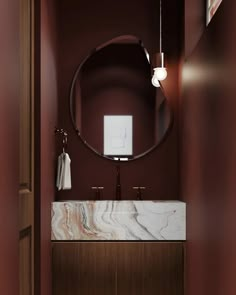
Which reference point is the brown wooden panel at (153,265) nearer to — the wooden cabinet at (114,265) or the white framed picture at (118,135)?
the wooden cabinet at (114,265)

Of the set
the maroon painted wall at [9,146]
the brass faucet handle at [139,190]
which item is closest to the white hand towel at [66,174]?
the brass faucet handle at [139,190]

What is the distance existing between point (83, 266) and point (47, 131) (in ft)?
3.21

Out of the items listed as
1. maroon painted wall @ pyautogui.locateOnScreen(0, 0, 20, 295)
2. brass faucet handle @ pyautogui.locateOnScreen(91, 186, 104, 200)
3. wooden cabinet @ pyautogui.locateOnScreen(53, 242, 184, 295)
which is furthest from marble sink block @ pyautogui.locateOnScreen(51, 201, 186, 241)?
maroon painted wall @ pyautogui.locateOnScreen(0, 0, 20, 295)

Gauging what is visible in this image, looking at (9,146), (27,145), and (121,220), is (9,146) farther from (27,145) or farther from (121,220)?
(121,220)

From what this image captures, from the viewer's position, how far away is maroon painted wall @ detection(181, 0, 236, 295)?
213cm

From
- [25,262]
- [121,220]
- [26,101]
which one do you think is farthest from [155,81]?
[25,262]

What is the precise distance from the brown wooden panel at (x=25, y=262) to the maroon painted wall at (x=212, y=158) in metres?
0.97

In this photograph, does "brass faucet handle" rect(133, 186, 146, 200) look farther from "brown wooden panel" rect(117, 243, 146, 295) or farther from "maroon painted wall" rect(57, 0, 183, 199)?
"brown wooden panel" rect(117, 243, 146, 295)

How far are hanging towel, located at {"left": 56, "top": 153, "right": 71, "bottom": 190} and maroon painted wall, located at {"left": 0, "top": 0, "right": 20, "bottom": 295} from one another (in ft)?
5.07

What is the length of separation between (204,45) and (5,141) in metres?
1.45

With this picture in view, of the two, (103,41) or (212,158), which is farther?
(103,41)

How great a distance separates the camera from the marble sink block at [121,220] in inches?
131

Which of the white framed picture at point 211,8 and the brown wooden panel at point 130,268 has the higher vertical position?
the white framed picture at point 211,8

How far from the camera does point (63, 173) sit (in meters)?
3.44
